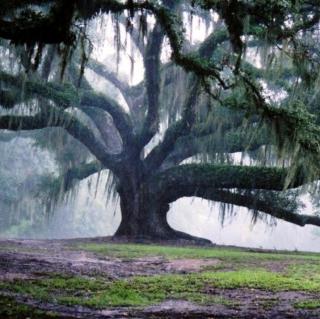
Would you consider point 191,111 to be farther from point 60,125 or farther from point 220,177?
point 60,125

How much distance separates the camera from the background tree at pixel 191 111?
1087cm

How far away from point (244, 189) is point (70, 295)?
1258 cm

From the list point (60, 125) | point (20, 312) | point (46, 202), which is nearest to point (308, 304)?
point (20, 312)

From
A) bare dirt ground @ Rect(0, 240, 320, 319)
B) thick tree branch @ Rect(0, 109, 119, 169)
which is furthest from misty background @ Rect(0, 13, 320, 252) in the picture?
bare dirt ground @ Rect(0, 240, 320, 319)

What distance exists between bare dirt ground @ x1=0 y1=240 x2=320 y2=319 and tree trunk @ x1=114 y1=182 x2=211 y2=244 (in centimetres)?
698

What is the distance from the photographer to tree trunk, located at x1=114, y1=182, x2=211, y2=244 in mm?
18797

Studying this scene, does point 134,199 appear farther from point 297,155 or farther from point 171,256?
point 297,155

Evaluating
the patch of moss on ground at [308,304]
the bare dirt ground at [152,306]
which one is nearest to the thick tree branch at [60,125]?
the bare dirt ground at [152,306]

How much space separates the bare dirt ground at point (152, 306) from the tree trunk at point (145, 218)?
22.9 ft

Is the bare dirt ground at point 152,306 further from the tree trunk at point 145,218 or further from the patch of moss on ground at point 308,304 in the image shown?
the tree trunk at point 145,218

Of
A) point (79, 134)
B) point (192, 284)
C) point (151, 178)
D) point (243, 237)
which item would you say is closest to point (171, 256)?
point (192, 284)

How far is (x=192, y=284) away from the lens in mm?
7957

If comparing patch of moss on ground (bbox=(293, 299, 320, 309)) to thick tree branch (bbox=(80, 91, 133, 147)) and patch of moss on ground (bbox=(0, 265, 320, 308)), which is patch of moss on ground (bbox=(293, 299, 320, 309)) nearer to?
patch of moss on ground (bbox=(0, 265, 320, 308))

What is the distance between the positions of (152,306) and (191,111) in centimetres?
1134
